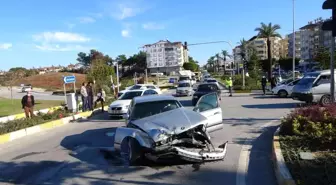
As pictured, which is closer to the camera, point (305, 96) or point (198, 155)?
point (198, 155)

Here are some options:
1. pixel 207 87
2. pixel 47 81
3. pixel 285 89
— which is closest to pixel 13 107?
pixel 207 87

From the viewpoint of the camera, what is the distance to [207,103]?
388 inches

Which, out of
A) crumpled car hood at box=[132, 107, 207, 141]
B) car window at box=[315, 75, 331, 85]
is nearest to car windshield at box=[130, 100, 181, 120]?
crumpled car hood at box=[132, 107, 207, 141]

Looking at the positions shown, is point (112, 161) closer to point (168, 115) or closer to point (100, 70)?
point (168, 115)

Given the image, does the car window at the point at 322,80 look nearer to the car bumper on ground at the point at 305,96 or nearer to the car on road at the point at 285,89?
the car bumper on ground at the point at 305,96

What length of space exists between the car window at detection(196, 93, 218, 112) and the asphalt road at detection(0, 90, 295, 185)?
3.19 ft

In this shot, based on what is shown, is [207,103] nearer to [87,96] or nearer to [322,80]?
[322,80]

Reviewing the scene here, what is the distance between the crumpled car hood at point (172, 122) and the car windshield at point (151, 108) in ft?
1.29

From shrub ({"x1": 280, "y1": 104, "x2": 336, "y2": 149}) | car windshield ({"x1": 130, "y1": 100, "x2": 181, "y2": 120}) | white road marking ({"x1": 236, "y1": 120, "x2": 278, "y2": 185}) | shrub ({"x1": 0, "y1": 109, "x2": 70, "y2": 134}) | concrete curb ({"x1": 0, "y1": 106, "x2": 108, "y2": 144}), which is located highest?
car windshield ({"x1": 130, "y1": 100, "x2": 181, "y2": 120})

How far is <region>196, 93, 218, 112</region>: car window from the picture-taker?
9.64m

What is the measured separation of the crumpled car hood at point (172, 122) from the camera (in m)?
Result: 6.84

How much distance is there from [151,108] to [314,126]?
3994 mm

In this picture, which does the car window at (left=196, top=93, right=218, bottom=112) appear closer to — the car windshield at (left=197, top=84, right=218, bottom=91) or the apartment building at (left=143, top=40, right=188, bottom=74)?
the car windshield at (left=197, top=84, right=218, bottom=91)

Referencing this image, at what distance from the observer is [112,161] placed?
25.4ft
